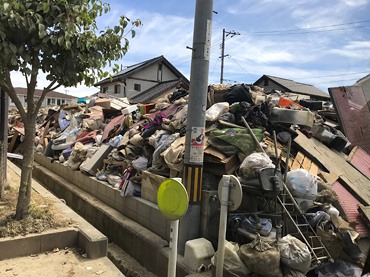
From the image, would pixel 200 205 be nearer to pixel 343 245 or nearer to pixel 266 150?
pixel 266 150

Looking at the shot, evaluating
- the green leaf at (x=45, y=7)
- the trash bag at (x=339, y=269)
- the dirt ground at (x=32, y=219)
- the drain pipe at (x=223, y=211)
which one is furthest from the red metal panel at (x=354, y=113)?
the green leaf at (x=45, y=7)

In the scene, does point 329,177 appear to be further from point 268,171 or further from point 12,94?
point 12,94

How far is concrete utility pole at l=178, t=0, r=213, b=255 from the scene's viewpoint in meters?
4.15

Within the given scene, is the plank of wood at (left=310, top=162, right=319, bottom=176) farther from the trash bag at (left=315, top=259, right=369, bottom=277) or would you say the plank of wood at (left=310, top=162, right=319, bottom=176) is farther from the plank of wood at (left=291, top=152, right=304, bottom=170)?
the trash bag at (left=315, top=259, right=369, bottom=277)

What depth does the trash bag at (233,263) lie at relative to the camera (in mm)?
3484

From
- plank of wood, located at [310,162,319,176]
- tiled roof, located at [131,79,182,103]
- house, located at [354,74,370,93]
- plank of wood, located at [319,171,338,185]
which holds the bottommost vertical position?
plank of wood, located at [319,171,338,185]

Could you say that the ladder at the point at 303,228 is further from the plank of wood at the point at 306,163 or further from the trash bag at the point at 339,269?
the plank of wood at the point at 306,163

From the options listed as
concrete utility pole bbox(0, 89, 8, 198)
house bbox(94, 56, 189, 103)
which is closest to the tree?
concrete utility pole bbox(0, 89, 8, 198)

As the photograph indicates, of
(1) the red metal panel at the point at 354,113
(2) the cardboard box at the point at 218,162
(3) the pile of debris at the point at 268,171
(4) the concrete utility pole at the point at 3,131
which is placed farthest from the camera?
(1) the red metal panel at the point at 354,113

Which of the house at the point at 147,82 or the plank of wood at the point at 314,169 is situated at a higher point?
the house at the point at 147,82

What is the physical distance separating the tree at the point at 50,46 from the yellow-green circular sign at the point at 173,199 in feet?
8.35

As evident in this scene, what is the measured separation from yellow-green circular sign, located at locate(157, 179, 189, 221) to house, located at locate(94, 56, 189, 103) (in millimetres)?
20627

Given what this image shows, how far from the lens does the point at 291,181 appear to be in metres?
4.36

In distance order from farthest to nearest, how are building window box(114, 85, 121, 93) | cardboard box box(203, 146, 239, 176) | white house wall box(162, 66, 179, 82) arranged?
white house wall box(162, 66, 179, 82), building window box(114, 85, 121, 93), cardboard box box(203, 146, 239, 176)
